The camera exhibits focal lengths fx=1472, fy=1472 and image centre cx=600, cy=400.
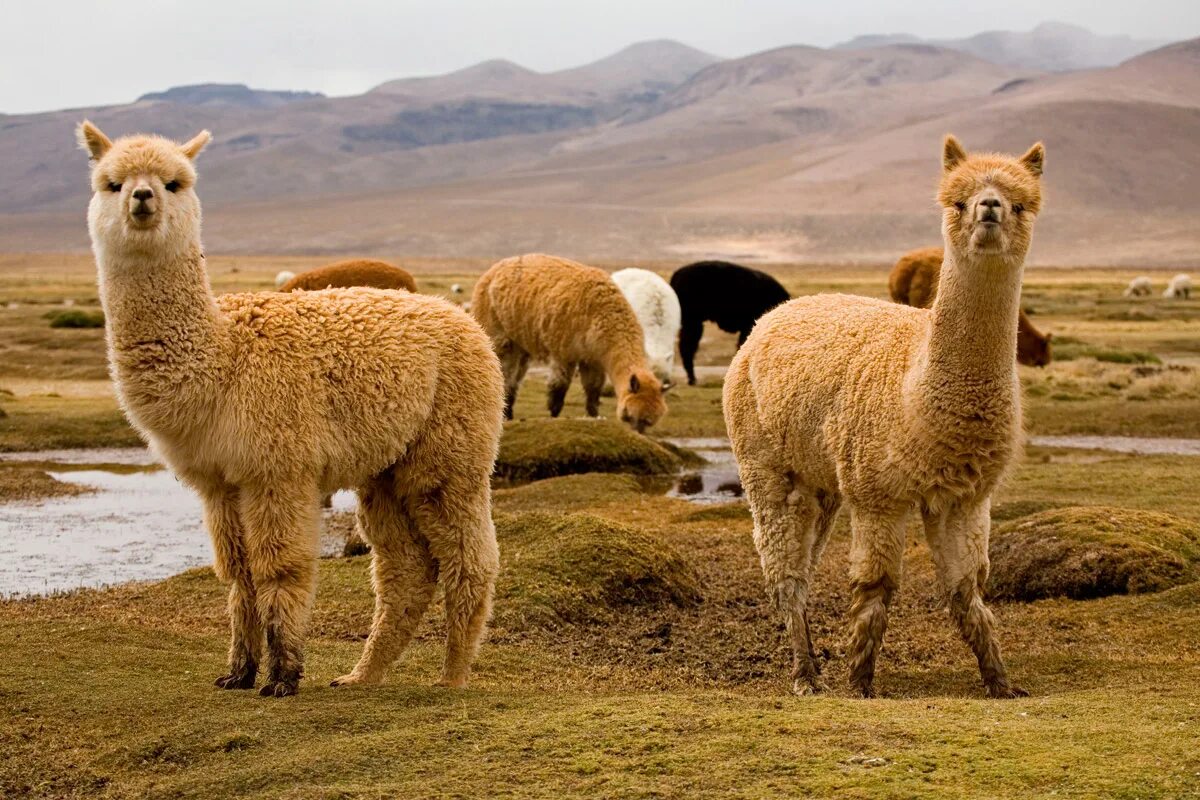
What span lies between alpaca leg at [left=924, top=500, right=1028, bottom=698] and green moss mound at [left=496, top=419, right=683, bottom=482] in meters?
9.22

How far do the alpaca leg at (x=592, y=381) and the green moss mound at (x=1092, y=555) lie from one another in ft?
26.4

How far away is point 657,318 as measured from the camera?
898 inches

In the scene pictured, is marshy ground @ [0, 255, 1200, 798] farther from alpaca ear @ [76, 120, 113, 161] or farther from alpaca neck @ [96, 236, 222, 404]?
alpaca ear @ [76, 120, 113, 161]

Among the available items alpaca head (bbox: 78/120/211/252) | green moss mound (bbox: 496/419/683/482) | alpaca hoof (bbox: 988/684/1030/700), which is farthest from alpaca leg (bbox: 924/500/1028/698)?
green moss mound (bbox: 496/419/683/482)

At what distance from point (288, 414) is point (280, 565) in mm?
721

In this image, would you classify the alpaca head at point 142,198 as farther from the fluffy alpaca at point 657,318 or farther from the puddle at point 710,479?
the fluffy alpaca at point 657,318

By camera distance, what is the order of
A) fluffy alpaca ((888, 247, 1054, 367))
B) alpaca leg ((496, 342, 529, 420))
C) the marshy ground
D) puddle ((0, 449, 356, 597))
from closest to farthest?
the marshy ground, puddle ((0, 449, 356, 597)), alpaca leg ((496, 342, 529, 420)), fluffy alpaca ((888, 247, 1054, 367))

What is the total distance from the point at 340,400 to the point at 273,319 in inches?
21.7

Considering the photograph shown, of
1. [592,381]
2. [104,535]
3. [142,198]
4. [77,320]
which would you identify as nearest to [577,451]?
[592,381]

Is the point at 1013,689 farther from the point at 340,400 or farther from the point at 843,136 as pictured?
the point at 843,136

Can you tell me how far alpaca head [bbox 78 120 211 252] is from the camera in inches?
266

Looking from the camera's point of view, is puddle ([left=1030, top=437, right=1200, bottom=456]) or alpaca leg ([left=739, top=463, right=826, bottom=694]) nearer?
alpaca leg ([left=739, top=463, right=826, bottom=694])

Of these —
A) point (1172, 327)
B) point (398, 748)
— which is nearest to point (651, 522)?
point (398, 748)

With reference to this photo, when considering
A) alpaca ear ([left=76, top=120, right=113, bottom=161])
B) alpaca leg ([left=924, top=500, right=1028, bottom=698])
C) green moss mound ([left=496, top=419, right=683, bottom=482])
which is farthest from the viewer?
green moss mound ([left=496, top=419, right=683, bottom=482])
